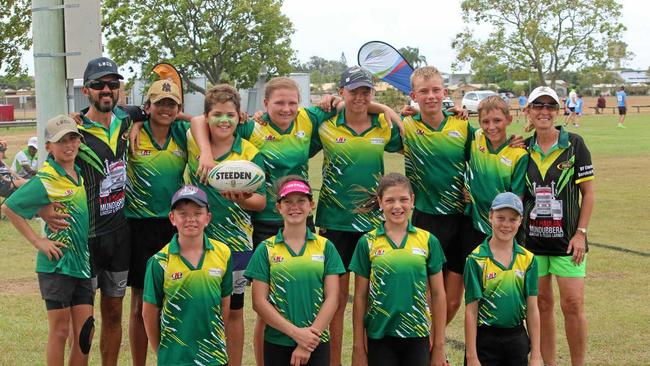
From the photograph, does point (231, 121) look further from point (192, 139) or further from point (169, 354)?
point (169, 354)

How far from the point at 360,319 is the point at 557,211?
184 cm

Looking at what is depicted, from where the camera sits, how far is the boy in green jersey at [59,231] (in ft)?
18.6

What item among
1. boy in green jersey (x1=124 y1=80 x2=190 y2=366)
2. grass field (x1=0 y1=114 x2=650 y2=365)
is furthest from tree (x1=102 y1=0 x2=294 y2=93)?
boy in green jersey (x1=124 y1=80 x2=190 y2=366)

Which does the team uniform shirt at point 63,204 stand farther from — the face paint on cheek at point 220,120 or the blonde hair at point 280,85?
the blonde hair at point 280,85

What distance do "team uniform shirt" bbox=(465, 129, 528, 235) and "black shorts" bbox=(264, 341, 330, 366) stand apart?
1.71m

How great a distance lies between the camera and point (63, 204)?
572cm

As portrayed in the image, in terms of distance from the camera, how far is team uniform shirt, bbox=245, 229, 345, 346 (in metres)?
5.38

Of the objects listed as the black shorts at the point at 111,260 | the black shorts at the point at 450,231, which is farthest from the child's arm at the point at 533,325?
the black shorts at the point at 111,260

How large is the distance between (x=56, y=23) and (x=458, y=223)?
372cm

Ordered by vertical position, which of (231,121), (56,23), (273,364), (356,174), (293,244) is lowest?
(273,364)

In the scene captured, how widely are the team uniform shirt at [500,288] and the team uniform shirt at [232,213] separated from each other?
162 cm

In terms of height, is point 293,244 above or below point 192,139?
below

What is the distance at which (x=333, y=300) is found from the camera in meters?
5.41

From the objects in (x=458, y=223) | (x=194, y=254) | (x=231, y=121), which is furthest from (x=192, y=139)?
(x=458, y=223)
